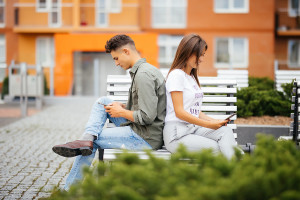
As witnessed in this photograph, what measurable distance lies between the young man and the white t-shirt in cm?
6

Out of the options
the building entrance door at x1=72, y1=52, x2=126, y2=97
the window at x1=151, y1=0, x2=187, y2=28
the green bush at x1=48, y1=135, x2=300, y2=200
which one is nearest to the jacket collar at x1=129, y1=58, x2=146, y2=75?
the green bush at x1=48, y1=135, x2=300, y2=200

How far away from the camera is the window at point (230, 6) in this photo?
29359 mm

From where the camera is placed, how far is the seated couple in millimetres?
4164

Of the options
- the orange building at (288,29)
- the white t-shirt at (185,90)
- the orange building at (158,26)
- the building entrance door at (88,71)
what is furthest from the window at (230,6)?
the white t-shirt at (185,90)

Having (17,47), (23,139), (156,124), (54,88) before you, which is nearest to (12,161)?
(23,139)

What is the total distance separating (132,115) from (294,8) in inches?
1124

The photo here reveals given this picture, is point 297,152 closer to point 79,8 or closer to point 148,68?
point 148,68

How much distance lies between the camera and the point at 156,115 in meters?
4.29

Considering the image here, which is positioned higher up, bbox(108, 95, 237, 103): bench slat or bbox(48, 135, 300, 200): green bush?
bbox(108, 95, 237, 103): bench slat

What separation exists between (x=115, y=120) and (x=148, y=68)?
0.71 m

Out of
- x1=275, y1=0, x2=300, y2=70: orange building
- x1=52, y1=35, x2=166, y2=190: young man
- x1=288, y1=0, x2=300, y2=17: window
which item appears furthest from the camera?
x1=288, y1=0, x2=300, y2=17: window

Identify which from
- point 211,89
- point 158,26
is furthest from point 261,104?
point 158,26

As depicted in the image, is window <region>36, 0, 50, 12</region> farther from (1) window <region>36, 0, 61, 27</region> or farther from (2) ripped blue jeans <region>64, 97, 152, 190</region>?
(2) ripped blue jeans <region>64, 97, 152, 190</region>

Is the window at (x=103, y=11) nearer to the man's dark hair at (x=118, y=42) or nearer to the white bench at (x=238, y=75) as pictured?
the white bench at (x=238, y=75)
